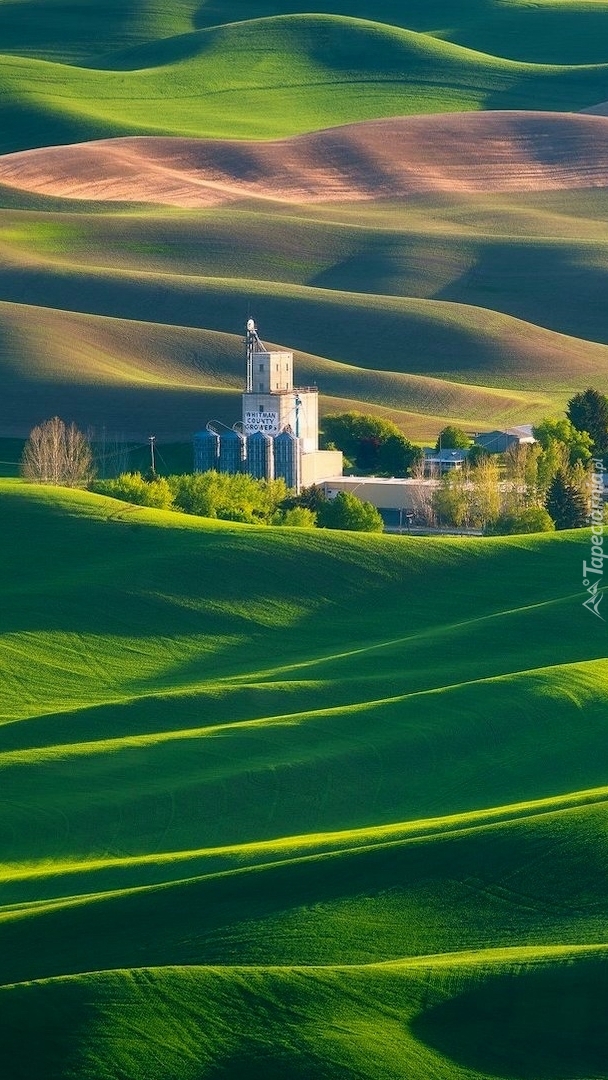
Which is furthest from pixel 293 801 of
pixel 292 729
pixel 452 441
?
pixel 452 441

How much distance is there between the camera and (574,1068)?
83.1ft

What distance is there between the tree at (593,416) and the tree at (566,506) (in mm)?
14887

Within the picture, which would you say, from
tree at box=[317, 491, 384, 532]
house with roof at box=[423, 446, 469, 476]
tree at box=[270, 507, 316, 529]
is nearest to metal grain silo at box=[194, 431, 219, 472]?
house with roof at box=[423, 446, 469, 476]

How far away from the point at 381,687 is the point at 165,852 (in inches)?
464

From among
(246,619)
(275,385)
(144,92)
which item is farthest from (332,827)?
(144,92)

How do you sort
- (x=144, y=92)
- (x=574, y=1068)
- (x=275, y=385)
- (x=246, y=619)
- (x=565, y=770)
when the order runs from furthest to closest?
(x=144, y=92), (x=275, y=385), (x=246, y=619), (x=565, y=770), (x=574, y=1068)

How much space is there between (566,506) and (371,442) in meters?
15.3

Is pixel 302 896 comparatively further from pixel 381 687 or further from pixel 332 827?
pixel 381 687

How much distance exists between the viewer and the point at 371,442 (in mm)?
83250

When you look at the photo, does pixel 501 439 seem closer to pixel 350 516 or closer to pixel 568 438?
pixel 568 438

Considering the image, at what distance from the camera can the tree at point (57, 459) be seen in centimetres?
7156

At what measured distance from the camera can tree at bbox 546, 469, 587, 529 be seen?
6962 cm

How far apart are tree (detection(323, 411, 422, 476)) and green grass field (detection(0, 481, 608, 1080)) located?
65.1 ft

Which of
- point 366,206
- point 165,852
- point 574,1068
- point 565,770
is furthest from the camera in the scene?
point 366,206
